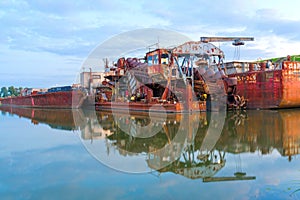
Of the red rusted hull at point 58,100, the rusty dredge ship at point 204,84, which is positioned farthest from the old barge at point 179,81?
the red rusted hull at point 58,100

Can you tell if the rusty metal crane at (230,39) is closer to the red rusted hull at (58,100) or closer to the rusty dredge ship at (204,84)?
the rusty dredge ship at (204,84)

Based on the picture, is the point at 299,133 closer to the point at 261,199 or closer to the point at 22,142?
the point at 261,199

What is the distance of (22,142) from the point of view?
30.0 feet

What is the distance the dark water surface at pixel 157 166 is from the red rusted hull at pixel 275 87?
835 centimetres

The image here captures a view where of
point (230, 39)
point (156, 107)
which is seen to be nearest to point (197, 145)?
point (156, 107)

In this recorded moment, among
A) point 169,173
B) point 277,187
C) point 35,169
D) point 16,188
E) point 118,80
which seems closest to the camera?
point 277,187

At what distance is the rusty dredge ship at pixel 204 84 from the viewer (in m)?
17.2

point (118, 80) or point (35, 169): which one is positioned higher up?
point (118, 80)

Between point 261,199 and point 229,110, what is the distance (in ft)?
48.7

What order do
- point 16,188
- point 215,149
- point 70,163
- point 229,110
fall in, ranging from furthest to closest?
point 229,110 < point 215,149 < point 70,163 < point 16,188

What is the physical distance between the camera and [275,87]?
17.5m

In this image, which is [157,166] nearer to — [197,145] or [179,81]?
[197,145]

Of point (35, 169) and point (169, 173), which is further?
point (35, 169)

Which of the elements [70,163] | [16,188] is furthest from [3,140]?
[16,188]
